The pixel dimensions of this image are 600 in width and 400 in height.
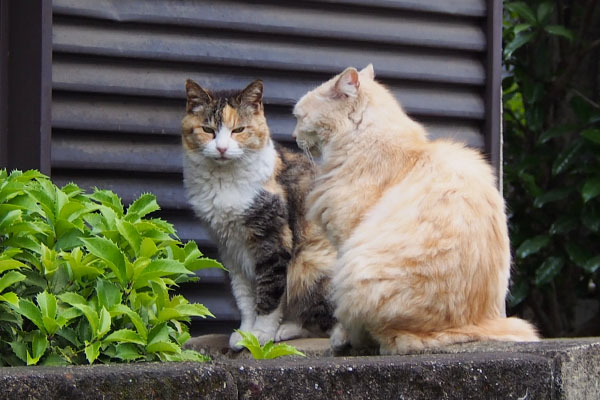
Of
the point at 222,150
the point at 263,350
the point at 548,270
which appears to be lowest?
the point at 548,270

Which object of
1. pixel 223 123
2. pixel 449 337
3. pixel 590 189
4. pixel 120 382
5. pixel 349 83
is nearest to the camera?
pixel 120 382

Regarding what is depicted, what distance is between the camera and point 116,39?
4238mm

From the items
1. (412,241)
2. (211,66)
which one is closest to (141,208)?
(412,241)

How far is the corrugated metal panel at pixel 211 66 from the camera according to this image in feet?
13.7

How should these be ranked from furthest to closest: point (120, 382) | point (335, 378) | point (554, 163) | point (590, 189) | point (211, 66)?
point (554, 163) < point (590, 189) < point (211, 66) < point (335, 378) < point (120, 382)

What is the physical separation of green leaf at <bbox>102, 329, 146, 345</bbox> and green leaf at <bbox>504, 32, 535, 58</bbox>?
4584mm

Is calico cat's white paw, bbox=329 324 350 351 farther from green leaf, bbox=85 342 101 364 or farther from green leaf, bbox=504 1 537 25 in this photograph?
green leaf, bbox=504 1 537 25

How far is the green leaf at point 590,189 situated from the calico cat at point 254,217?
8.11 ft

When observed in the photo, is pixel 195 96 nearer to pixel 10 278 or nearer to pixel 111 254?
pixel 111 254

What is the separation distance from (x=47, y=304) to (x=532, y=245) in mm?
4684

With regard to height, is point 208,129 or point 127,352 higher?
point 208,129

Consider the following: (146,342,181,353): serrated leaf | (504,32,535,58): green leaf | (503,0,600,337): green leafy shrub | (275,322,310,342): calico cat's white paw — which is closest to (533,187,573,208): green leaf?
(503,0,600,337): green leafy shrub

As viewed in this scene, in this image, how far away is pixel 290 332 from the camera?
4.04m

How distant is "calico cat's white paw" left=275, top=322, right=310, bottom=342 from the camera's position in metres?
4.01
